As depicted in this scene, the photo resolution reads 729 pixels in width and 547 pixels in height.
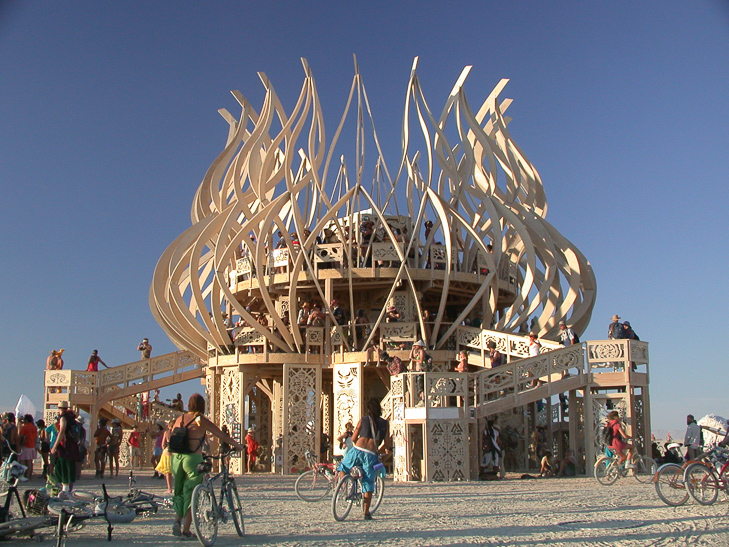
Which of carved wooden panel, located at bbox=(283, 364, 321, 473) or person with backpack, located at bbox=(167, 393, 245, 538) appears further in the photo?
carved wooden panel, located at bbox=(283, 364, 321, 473)

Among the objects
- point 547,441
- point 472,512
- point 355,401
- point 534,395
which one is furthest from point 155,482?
point 547,441

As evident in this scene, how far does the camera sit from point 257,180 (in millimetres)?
23797

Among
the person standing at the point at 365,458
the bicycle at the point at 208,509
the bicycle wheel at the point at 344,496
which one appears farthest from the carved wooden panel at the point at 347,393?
the bicycle at the point at 208,509

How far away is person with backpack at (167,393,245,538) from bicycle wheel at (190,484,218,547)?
0.22 m

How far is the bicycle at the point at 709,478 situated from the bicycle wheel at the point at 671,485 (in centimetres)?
13

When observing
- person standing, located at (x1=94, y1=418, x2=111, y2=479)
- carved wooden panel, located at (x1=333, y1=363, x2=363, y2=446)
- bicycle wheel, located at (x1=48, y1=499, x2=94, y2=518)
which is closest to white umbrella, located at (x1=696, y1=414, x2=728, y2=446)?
bicycle wheel, located at (x1=48, y1=499, x2=94, y2=518)

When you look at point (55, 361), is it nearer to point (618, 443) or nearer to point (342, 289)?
point (342, 289)

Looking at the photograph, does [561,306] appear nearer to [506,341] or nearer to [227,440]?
[506,341]

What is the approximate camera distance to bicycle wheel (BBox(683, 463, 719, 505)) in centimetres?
1077

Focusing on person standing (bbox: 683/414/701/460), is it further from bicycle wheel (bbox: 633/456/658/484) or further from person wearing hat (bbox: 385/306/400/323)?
person wearing hat (bbox: 385/306/400/323)

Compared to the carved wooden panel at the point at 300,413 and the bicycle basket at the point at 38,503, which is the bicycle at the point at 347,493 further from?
the carved wooden panel at the point at 300,413

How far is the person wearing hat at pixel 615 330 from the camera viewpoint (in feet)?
63.7

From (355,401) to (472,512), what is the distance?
11271 millimetres

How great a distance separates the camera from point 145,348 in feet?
88.5
